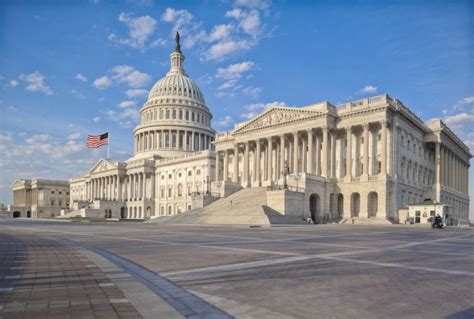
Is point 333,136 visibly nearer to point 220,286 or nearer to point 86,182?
point 220,286

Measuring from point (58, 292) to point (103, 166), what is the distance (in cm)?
14265

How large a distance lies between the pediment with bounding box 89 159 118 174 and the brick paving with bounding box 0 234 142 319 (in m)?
128

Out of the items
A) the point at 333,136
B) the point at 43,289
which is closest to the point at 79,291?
the point at 43,289

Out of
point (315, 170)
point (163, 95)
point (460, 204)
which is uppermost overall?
point (163, 95)

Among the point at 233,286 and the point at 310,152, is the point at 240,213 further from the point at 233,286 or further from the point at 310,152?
the point at 233,286

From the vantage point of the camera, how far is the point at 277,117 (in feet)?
272

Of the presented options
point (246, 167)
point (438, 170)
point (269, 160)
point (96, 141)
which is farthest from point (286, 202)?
point (96, 141)

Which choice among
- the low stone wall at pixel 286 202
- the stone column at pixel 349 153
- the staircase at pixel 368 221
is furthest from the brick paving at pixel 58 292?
A: the stone column at pixel 349 153

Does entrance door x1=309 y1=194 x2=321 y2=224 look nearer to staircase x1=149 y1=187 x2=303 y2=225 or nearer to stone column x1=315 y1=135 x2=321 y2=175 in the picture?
stone column x1=315 y1=135 x2=321 y2=175

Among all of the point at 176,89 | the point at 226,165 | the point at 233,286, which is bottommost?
the point at 233,286

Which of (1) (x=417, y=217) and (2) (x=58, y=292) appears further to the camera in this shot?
(1) (x=417, y=217)

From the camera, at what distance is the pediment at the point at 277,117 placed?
77.0 meters

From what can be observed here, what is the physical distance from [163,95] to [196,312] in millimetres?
Answer: 146758

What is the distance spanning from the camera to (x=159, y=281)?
37.9 ft
